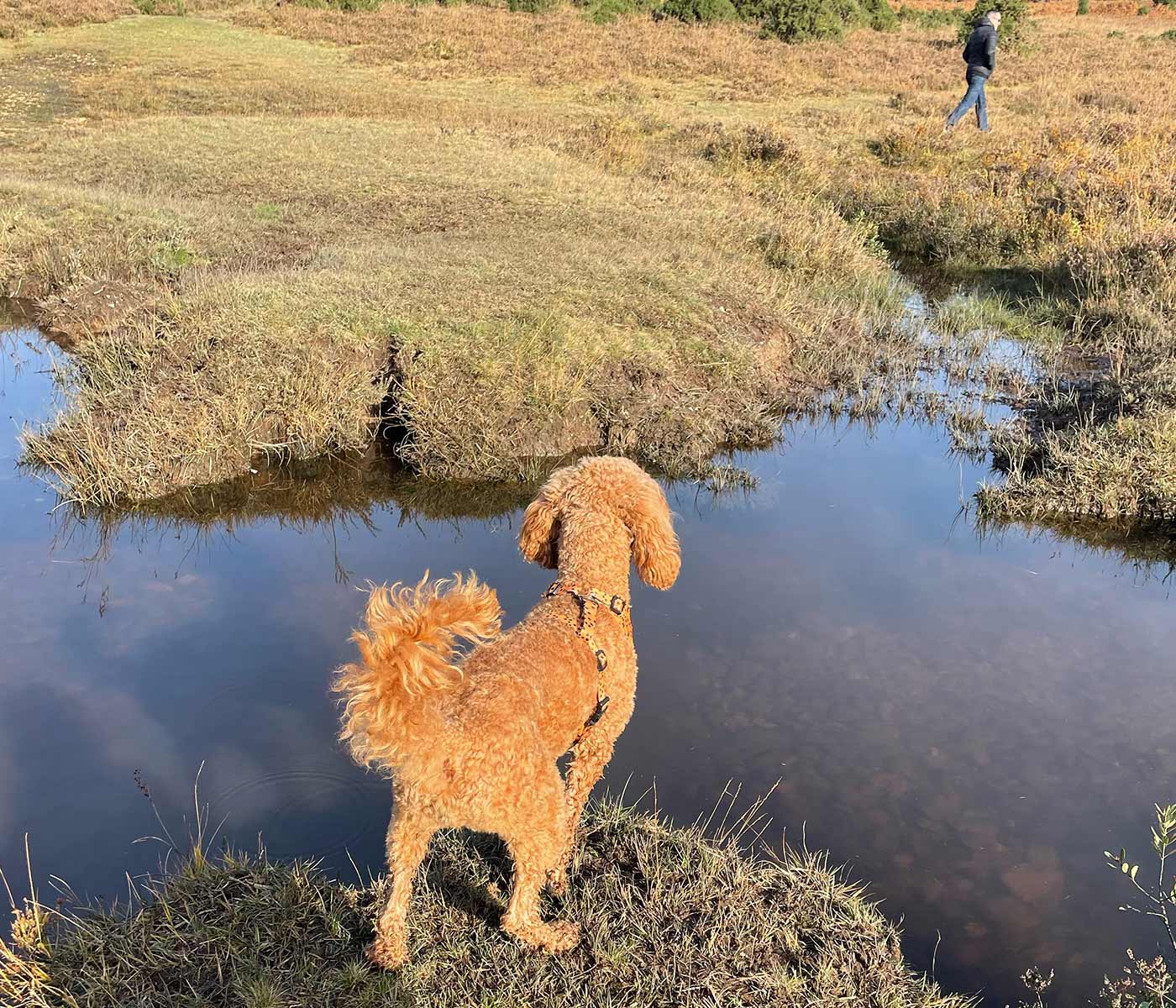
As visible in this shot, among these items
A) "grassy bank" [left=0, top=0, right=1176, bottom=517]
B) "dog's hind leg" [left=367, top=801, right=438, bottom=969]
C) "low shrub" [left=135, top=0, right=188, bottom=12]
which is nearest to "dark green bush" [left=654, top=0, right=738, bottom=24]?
"grassy bank" [left=0, top=0, right=1176, bottom=517]

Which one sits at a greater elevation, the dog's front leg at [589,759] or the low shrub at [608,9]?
the low shrub at [608,9]

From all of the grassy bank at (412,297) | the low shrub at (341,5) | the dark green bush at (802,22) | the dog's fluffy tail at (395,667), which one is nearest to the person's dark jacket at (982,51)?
the grassy bank at (412,297)

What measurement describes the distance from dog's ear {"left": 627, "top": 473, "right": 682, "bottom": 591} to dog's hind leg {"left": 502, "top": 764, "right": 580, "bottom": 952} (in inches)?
41.0

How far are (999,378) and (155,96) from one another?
2019cm

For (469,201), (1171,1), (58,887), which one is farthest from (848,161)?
(1171,1)

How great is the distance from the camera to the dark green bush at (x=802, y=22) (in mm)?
30359

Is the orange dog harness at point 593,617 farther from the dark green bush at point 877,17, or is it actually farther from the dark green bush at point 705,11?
the dark green bush at point 877,17

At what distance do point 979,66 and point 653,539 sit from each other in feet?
62.7

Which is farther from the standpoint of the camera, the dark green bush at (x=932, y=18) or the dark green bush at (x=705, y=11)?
the dark green bush at (x=932, y=18)

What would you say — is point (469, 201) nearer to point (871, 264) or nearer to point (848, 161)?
point (871, 264)

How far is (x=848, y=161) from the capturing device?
17203 mm

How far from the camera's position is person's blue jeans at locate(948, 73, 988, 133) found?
18781 mm

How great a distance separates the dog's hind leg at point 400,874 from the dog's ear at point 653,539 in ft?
4.78

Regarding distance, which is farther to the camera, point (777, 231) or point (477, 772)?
point (777, 231)
